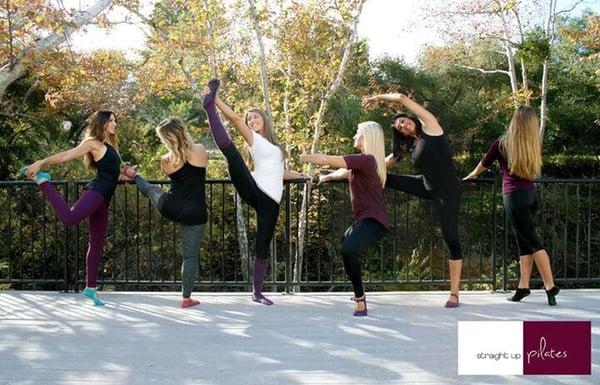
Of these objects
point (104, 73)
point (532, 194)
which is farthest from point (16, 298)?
point (104, 73)

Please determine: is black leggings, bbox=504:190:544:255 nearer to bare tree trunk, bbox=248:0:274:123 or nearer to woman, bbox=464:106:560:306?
woman, bbox=464:106:560:306

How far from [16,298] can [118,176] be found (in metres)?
1.43

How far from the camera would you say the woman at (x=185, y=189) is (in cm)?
429

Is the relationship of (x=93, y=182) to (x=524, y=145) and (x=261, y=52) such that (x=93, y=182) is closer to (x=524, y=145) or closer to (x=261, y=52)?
(x=524, y=145)

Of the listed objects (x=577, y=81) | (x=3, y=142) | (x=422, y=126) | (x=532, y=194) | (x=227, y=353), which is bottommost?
(x=227, y=353)

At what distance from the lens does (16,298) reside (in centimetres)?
496

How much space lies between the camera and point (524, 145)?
14.5 feet

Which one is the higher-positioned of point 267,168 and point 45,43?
point 45,43

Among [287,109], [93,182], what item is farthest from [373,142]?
[287,109]

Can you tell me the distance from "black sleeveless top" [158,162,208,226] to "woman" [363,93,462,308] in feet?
4.55

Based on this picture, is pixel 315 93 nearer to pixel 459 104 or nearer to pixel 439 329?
pixel 459 104

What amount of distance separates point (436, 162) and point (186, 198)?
6.11ft

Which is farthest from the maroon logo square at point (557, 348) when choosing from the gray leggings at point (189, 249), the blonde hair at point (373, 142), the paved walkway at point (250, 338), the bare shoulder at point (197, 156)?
the bare shoulder at point (197, 156)

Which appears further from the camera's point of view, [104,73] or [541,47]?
[541,47]
